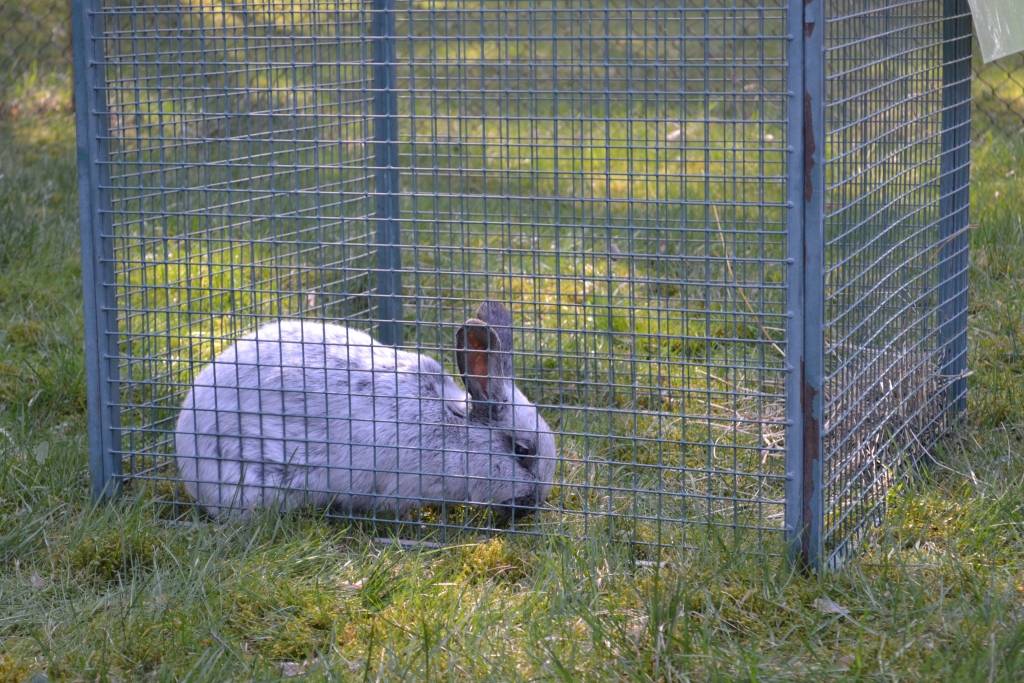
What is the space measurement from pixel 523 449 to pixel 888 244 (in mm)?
1119

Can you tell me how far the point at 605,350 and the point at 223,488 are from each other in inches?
63.9

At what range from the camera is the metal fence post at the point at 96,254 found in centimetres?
354

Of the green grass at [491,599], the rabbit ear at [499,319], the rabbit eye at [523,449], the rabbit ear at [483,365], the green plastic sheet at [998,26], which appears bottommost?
the green grass at [491,599]

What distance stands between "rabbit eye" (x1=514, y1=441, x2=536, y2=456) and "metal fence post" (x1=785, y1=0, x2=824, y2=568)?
2.79 ft

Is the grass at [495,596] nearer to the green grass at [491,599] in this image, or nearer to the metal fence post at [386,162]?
the green grass at [491,599]

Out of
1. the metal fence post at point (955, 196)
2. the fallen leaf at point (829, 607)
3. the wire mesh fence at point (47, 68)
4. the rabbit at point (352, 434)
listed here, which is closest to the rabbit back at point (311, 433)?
the rabbit at point (352, 434)

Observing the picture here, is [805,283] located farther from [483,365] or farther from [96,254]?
[96,254]

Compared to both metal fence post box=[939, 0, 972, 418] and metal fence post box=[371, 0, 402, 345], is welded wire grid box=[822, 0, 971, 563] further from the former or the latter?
metal fence post box=[371, 0, 402, 345]

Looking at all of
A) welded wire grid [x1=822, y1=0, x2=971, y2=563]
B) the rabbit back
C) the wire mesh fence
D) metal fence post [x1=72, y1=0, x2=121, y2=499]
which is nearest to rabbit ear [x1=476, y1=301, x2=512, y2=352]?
the rabbit back

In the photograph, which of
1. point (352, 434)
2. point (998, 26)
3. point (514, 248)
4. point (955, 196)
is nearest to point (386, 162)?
point (514, 248)

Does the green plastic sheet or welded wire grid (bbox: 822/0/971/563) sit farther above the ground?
the green plastic sheet

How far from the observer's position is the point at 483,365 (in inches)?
142

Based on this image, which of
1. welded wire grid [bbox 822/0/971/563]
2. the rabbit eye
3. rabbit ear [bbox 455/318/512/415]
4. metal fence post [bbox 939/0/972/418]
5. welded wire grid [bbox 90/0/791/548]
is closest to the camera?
welded wire grid [bbox 822/0/971/563]

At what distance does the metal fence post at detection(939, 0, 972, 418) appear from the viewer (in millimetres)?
3818
